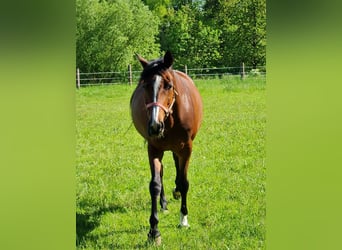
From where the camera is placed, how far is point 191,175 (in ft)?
8.61

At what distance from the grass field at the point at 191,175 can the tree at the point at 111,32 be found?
0.65 feet

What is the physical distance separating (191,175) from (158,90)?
0.94 m

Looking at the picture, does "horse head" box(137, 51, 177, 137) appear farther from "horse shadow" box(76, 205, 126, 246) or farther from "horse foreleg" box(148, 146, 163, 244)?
"horse shadow" box(76, 205, 126, 246)

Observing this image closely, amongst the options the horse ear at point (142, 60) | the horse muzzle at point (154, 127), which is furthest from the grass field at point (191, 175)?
the horse muzzle at point (154, 127)

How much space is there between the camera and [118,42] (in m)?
1.98

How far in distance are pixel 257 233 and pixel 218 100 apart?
0.97 metres

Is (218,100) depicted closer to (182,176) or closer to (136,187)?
(182,176)

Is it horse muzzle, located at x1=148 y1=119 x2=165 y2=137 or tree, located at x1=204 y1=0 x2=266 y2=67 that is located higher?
tree, located at x1=204 y1=0 x2=266 y2=67

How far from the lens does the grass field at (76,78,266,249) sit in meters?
2.12

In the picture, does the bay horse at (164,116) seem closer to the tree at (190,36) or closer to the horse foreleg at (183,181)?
the horse foreleg at (183,181)

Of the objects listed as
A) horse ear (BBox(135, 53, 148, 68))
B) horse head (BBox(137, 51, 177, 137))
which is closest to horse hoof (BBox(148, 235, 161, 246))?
horse head (BBox(137, 51, 177, 137))

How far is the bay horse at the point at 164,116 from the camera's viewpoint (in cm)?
186

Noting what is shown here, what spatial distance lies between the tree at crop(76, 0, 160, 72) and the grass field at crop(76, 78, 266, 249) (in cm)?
20
